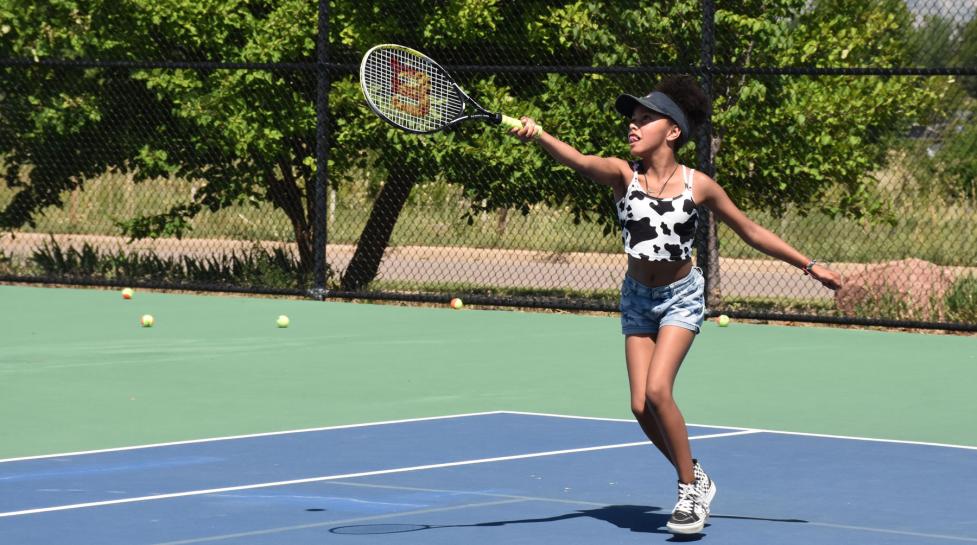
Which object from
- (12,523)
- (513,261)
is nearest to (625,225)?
(12,523)

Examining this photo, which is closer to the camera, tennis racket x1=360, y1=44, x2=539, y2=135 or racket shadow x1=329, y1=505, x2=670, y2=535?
racket shadow x1=329, y1=505, x2=670, y2=535

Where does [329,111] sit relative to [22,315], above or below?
above

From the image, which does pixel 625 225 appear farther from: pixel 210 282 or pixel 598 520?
pixel 210 282

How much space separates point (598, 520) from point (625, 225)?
104 cm

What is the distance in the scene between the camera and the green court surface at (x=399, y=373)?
8.80 metres

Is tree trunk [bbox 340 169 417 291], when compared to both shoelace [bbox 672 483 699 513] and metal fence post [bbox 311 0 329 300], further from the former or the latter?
shoelace [bbox 672 483 699 513]

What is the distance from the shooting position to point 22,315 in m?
14.1

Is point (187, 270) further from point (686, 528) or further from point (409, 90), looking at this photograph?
point (686, 528)

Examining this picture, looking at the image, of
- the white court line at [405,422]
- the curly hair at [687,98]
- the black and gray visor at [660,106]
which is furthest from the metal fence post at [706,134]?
the black and gray visor at [660,106]

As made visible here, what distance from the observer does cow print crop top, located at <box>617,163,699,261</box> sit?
6.29 meters

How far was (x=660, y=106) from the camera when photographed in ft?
20.9

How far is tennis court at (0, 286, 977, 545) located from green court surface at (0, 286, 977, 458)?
0.10ft

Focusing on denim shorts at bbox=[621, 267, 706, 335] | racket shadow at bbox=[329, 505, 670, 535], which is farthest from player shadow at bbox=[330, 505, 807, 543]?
denim shorts at bbox=[621, 267, 706, 335]

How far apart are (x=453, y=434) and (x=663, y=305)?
7.16 ft
